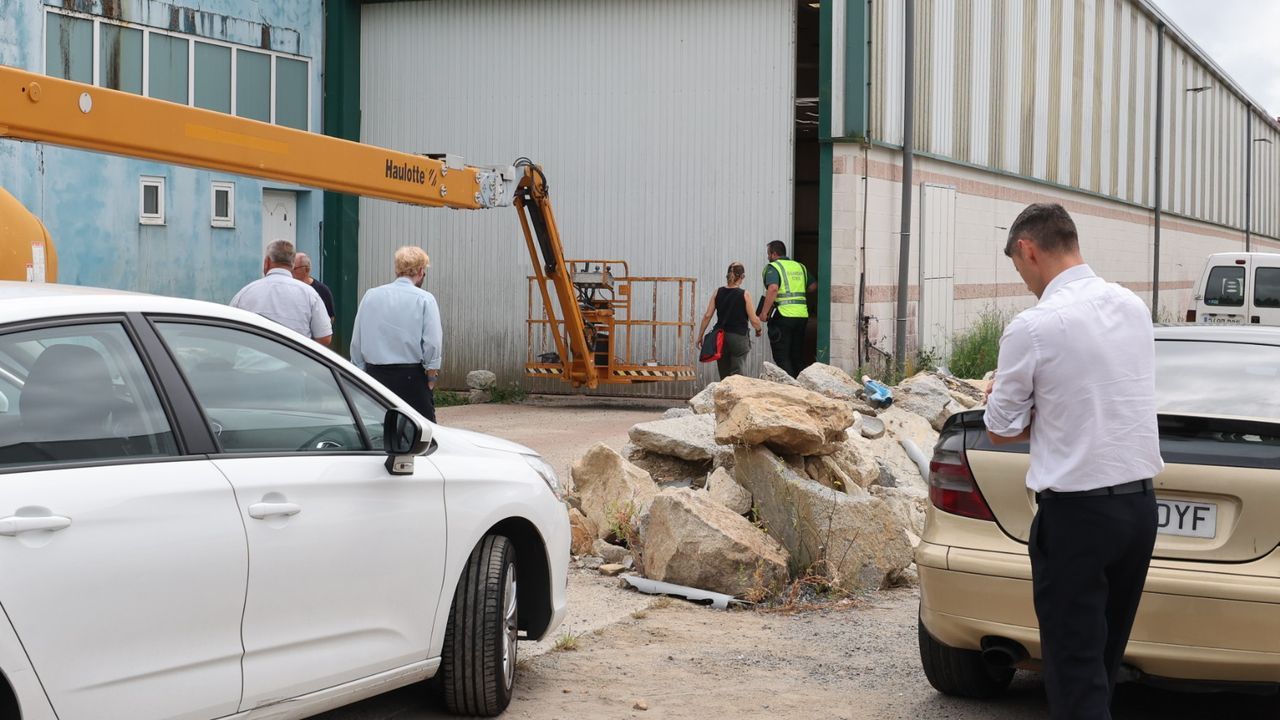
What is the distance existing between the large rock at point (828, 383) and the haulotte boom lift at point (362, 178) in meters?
3.24

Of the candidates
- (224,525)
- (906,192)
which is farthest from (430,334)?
(906,192)

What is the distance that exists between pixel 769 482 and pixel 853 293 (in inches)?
421

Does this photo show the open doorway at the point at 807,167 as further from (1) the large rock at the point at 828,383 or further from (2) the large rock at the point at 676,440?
(2) the large rock at the point at 676,440

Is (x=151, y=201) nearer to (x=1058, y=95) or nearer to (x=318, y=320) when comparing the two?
(x=318, y=320)

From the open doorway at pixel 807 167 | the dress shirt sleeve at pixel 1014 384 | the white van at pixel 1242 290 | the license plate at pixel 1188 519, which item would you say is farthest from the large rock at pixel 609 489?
the white van at pixel 1242 290

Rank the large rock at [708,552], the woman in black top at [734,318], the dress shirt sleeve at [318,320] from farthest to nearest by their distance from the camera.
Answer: the woman in black top at [734,318] < the dress shirt sleeve at [318,320] < the large rock at [708,552]

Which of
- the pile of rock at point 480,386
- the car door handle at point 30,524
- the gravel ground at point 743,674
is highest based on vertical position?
the car door handle at point 30,524

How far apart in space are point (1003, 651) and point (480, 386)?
15.2 m

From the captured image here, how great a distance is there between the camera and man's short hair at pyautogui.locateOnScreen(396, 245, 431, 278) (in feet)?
32.9

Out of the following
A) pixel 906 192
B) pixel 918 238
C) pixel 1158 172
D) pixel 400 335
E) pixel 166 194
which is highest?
pixel 1158 172

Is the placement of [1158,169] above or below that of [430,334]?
above

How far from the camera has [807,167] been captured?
2536 cm

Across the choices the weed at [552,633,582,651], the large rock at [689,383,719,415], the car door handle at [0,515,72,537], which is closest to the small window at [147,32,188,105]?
the large rock at [689,383,719,415]

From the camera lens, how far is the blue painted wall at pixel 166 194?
16969mm
